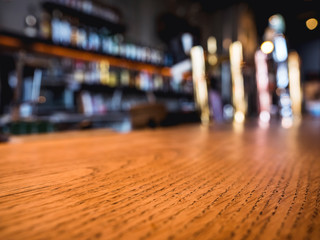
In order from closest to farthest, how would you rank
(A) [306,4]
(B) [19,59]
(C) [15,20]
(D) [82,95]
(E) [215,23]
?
1. (B) [19,59]
2. (D) [82,95]
3. (C) [15,20]
4. (A) [306,4]
5. (E) [215,23]

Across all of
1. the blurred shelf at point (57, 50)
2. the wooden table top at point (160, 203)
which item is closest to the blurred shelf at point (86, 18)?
the blurred shelf at point (57, 50)

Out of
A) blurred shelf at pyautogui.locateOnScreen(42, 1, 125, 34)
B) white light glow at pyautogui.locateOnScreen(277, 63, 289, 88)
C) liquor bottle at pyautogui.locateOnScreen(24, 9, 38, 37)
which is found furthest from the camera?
white light glow at pyautogui.locateOnScreen(277, 63, 289, 88)

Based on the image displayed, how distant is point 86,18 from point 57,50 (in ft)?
2.66

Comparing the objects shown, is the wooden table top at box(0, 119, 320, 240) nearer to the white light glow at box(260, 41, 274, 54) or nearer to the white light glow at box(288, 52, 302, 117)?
the white light glow at box(260, 41, 274, 54)

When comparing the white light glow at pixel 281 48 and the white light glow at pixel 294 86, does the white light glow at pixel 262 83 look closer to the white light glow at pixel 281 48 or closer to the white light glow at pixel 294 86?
the white light glow at pixel 294 86

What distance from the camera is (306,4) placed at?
500cm

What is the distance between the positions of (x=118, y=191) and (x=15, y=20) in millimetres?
3159

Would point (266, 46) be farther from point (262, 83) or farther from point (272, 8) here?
point (272, 8)

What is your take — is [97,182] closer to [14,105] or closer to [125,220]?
[125,220]

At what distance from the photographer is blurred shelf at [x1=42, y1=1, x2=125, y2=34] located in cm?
249

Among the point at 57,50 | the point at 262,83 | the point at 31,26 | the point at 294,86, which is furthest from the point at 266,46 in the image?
the point at 262,83

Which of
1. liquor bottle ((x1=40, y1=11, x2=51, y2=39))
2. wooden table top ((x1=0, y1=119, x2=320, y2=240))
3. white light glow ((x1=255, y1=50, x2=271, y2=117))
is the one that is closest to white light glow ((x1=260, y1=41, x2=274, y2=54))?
wooden table top ((x1=0, y1=119, x2=320, y2=240))

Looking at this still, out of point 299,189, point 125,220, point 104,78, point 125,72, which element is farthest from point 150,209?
point 125,72

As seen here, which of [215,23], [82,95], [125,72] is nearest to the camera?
[82,95]
